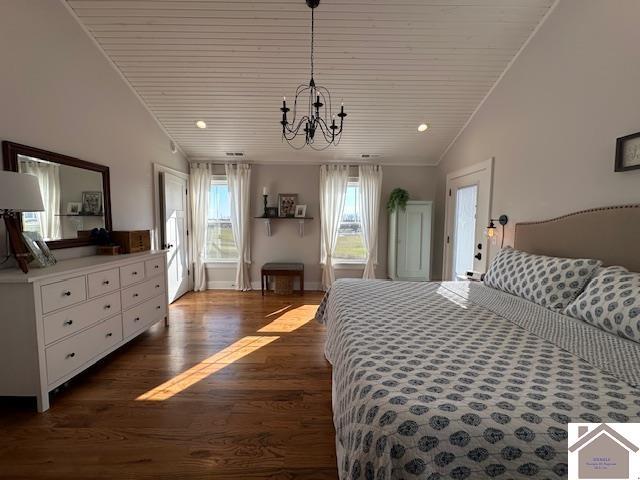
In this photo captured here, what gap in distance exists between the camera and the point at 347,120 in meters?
3.81

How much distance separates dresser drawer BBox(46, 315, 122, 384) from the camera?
6.35 feet

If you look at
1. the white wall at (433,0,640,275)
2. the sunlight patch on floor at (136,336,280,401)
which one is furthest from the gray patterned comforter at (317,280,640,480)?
the sunlight patch on floor at (136,336,280,401)

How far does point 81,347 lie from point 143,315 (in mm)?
741

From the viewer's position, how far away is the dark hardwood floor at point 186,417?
151 cm

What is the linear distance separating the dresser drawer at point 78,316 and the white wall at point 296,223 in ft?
8.47

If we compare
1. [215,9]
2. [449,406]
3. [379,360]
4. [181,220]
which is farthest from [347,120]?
[449,406]

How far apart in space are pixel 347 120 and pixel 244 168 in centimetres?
186

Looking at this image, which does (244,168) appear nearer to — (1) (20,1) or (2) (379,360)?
(1) (20,1)

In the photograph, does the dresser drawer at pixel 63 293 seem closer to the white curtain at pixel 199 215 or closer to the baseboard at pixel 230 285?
the white curtain at pixel 199 215

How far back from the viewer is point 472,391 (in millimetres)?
962

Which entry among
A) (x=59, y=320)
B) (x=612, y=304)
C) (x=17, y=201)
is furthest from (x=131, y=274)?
(x=612, y=304)

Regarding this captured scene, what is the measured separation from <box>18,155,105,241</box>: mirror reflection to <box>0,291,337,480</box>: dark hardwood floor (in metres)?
1.19

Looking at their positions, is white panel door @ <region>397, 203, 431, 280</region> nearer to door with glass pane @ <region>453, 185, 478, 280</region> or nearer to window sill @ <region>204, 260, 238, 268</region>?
door with glass pane @ <region>453, 185, 478, 280</region>

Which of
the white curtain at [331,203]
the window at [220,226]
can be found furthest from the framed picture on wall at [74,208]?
the white curtain at [331,203]
